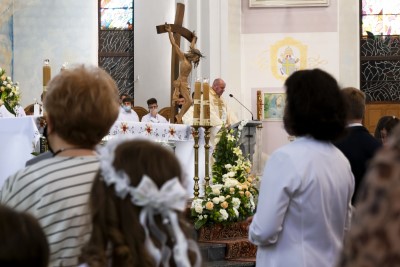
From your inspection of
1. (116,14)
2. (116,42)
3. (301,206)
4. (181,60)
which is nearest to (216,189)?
(181,60)

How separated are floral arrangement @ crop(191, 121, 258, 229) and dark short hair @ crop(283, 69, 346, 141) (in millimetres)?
4714

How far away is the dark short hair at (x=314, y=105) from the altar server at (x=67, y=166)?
36.1 inches

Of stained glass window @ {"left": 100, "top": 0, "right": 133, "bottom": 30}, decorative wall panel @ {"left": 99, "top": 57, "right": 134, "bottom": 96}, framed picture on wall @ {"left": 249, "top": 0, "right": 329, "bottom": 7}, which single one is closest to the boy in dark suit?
framed picture on wall @ {"left": 249, "top": 0, "right": 329, "bottom": 7}

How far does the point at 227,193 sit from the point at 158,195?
6.45 meters

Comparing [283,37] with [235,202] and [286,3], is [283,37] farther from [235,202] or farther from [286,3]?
[235,202]

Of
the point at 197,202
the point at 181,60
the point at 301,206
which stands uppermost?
the point at 181,60

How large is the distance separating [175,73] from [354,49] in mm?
4115

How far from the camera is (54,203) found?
8.35 feet

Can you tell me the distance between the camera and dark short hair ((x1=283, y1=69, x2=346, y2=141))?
11.2ft

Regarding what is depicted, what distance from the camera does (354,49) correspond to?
58.7 ft

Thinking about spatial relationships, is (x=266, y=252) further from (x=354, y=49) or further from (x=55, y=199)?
(x=354, y=49)

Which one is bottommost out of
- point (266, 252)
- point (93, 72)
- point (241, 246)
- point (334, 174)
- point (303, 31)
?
point (241, 246)

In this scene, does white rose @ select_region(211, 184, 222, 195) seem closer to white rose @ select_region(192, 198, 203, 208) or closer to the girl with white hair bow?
white rose @ select_region(192, 198, 203, 208)

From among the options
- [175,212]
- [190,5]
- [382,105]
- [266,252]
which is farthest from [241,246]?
[382,105]
